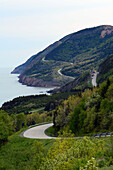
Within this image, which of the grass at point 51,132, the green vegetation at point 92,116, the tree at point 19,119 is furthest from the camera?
the tree at point 19,119

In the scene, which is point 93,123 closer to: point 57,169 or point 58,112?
point 58,112

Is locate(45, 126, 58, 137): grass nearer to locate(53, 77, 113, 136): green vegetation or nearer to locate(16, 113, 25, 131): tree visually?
locate(53, 77, 113, 136): green vegetation

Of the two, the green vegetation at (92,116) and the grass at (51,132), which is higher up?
the green vegetation at (92,116)

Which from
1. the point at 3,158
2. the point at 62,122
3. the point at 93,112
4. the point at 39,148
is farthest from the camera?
the point at 62,122

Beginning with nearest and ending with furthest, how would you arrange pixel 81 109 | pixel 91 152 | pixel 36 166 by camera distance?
pixel 91 152 → pixel 36 166 → pixel 81 109

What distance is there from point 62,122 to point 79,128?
9.97 m

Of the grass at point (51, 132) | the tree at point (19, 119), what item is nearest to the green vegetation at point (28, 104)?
the tree at point (19, 119)

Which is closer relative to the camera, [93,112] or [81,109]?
[93,112]

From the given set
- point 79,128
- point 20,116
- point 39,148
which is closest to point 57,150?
point 39,148

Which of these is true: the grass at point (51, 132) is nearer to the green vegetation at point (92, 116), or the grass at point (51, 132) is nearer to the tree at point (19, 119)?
the green vegetation at point (92, 116)

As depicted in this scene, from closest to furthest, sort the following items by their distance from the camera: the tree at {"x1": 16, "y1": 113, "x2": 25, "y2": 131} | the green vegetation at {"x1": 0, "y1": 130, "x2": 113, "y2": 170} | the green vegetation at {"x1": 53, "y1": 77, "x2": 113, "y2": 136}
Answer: the green vegetation at {"x1": 0, "y1": 130, "x2": 113, "y2": 170} < the green vegetation at {"x1": 53, "y1": 77, "x2": 113, "y2": 136} < the tree at {"x1": 16, "y1": 113, "x2": 25, "y2": 131}

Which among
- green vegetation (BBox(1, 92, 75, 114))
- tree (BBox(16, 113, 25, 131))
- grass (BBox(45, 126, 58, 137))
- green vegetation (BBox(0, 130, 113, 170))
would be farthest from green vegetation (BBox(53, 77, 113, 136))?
green vegetation (BBox(1, 92, 75, 114))

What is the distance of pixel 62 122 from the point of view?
207ft

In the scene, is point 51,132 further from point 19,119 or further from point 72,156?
point 72,156
